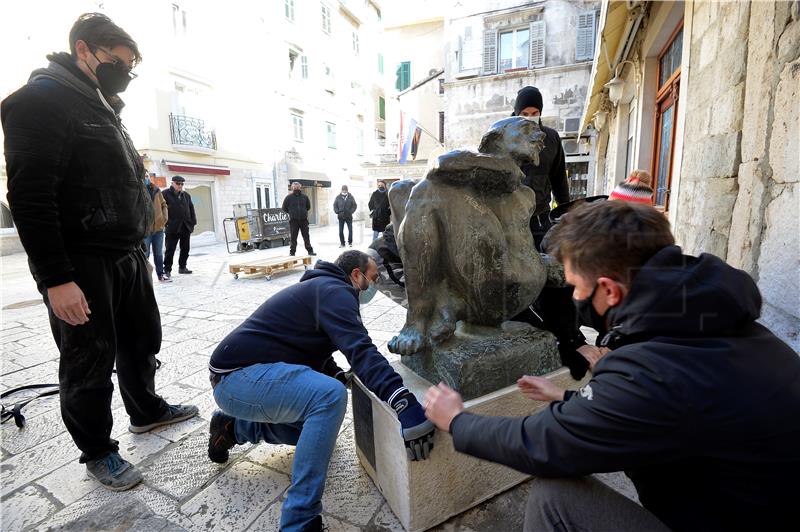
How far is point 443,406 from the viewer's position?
1122 mm

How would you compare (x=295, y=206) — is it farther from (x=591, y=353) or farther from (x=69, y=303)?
(x=591, y=353)

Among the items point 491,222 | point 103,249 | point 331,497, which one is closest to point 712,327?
point 491,222

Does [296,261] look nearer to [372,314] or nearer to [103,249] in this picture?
[372,314]

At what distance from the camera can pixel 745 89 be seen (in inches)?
83.9

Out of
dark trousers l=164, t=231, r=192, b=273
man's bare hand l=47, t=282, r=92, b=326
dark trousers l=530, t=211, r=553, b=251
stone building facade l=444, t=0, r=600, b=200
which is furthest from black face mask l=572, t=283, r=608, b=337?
stone building facade l=444, t=0, r=600, b=200

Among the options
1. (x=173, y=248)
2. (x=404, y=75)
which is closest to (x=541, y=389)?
(x=173, y=248)

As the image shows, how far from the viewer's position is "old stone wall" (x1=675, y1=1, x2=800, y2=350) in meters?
1.67

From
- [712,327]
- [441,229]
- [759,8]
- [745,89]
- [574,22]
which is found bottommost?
[712,327]

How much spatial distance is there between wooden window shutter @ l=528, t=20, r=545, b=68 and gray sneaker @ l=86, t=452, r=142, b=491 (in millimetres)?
13324

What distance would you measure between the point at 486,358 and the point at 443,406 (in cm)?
54

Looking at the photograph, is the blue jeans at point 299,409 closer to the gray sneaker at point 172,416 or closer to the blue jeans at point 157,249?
the gray sneaker at point 172,416

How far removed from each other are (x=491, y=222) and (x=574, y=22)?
42.3 ft

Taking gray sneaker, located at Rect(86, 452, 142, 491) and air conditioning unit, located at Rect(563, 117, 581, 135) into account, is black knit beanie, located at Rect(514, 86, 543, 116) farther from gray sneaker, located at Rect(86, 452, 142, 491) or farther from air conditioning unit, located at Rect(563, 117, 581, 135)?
air conditioning unit, located at Rect(563, 117, 581, 135)

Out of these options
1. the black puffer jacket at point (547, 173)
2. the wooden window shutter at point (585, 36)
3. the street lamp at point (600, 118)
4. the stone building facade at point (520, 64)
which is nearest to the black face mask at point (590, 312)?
the black puffer jacket at point (547, 173)
